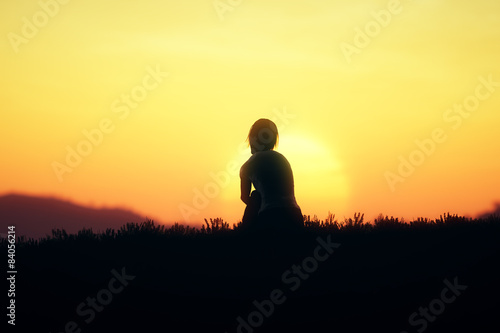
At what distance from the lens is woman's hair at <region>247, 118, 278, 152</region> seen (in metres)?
11.0

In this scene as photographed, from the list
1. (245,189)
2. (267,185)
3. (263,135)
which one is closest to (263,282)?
(267,185)

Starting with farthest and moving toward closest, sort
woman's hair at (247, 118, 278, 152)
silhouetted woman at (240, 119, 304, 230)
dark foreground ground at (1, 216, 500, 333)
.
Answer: woman's hair at (247, 118, 278, 152), silhouetted woman at (240, 119, 304, 230), dark foreground ground at (1, 216, 500, 333)

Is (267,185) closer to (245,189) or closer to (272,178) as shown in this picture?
(272,178)

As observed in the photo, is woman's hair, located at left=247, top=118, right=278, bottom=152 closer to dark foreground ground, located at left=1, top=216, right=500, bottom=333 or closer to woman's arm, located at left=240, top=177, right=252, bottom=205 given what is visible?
woman's arm, located at left=240, top=177, right=252, bottom=205

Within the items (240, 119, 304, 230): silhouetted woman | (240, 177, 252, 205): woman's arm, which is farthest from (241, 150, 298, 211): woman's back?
(240, 177, 252, 205): woman's arm

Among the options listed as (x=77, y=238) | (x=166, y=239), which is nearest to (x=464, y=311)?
(x=166, y=239)

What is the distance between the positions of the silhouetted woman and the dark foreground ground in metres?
0.33

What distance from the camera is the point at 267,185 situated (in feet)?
35.2

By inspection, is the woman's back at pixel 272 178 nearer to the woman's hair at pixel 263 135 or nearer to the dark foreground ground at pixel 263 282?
the woman's hair at pixel 263 135

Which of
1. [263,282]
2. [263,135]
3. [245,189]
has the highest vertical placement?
[263,135]

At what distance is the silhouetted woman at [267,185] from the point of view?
10.7 meters

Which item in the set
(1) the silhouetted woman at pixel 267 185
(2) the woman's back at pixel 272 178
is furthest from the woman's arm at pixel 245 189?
(2) the woman's back at pixel 272 178

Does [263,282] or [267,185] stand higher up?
[267,185]

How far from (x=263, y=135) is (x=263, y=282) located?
2.88 metres
